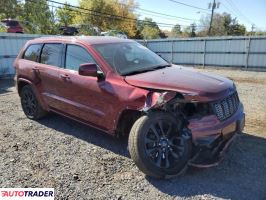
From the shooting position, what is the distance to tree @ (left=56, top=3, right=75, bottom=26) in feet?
119

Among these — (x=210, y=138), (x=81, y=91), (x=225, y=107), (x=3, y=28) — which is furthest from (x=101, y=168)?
(x=3, y=28)

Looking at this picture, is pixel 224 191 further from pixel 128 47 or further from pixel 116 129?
pixel 128 47

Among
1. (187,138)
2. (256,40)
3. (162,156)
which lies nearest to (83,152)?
(162,156)

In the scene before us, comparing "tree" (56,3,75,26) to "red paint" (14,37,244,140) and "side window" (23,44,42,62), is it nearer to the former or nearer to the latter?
"side window" (23,44,42,62)

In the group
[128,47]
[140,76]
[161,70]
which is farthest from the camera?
[128,47]

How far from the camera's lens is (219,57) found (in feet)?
57.8

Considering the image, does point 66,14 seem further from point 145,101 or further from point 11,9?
point 145,101

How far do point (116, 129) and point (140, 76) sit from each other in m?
0.88

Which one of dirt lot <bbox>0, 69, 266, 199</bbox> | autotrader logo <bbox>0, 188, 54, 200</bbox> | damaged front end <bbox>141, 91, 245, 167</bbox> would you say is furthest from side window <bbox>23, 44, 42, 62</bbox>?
damaged front end <bbox>141, 91, 245, 167</bbox>

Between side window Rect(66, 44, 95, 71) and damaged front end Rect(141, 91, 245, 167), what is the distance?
4.98ft

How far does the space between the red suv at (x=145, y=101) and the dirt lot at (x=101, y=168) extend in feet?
0.82

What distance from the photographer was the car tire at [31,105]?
19.9 feet

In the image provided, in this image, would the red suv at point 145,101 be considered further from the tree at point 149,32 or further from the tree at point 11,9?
the tree at point 149,32

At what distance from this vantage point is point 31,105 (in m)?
6.20
